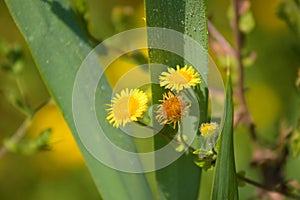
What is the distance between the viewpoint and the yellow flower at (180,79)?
72cm

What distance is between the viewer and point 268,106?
184 centimetres

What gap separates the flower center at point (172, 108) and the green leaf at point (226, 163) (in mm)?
53

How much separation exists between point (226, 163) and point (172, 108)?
0.08 meters

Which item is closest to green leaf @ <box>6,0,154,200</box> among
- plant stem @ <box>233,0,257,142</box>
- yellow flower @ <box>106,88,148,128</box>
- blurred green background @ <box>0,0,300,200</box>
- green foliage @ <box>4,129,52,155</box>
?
yellow flower @ <box>106,88,148,128</box>

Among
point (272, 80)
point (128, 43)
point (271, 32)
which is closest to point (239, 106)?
point (128, 43)

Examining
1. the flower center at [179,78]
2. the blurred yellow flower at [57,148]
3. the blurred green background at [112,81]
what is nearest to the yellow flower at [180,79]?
the flower center at [179,78]

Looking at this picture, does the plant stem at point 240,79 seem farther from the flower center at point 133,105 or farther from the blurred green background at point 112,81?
the blurred green background at point 112,81

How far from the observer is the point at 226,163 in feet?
2.30

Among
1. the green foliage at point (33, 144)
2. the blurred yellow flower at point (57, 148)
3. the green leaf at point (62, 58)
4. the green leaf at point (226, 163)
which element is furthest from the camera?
the blurred yellow flower at point (57, 148)

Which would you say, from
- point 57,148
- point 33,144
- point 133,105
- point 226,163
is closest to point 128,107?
point 133,105

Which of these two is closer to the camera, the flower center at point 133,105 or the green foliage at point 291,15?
the flower center at point 133,105

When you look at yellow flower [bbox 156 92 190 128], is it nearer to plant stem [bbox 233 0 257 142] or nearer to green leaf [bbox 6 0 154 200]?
green leaf [bbox 6 0 154 200]

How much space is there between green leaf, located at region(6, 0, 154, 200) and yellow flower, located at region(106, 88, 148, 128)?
7 centimetres

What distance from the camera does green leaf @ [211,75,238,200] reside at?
2.25 feet
